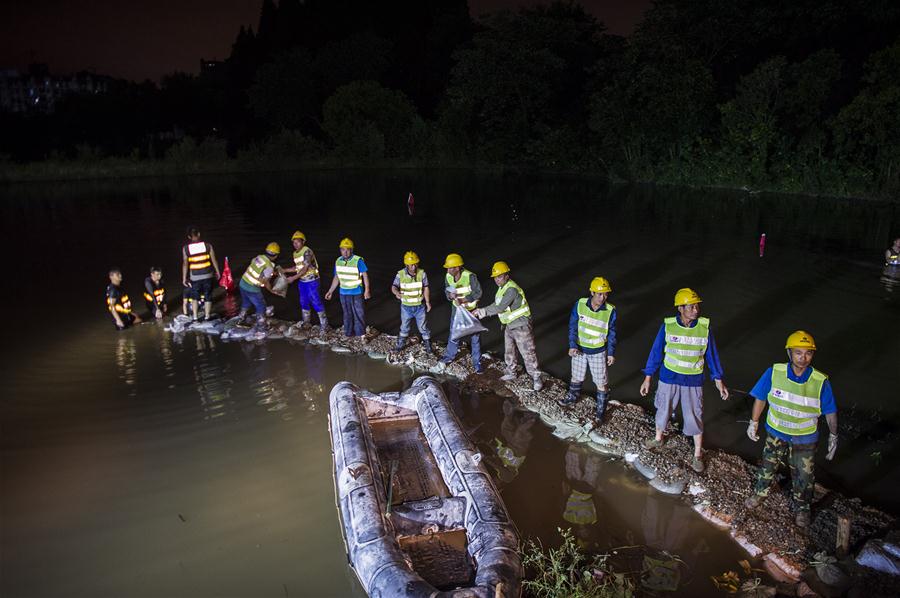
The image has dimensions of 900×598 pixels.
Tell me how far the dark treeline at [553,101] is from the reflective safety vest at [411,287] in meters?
23.8

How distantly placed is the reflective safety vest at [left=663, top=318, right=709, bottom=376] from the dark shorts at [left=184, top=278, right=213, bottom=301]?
8.23 meters

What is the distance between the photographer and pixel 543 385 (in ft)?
27.2

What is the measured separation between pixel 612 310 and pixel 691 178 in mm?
29210

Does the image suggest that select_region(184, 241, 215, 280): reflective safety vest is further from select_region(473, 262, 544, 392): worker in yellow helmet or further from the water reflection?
select_region(473, 262, 544, 392): worker in yellow helmet

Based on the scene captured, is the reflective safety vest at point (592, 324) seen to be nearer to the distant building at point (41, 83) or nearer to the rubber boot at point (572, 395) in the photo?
the rubber boot at point (572, 395)

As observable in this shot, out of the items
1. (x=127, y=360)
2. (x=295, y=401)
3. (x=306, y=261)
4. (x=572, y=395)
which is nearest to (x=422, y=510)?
(x=572, y=395)

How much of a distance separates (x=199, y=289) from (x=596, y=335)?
24.4ft

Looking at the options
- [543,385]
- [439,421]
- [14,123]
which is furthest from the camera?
[14,123]

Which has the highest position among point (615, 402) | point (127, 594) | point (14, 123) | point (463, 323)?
point (14, 123)

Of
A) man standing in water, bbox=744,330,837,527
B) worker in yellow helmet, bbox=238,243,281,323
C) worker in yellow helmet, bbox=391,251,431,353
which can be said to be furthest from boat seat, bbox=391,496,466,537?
worker in yellow helmet, bbox=238,243,281,323

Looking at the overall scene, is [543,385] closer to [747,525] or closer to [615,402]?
[615,402]

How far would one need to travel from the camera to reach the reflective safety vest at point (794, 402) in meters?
5.14

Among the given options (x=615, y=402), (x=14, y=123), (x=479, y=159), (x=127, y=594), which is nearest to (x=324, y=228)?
(x=615, y=402)

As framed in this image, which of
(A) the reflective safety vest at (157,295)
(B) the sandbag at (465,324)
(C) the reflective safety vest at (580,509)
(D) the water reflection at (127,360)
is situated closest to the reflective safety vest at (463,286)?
(B) the sandbag at (465,324)
